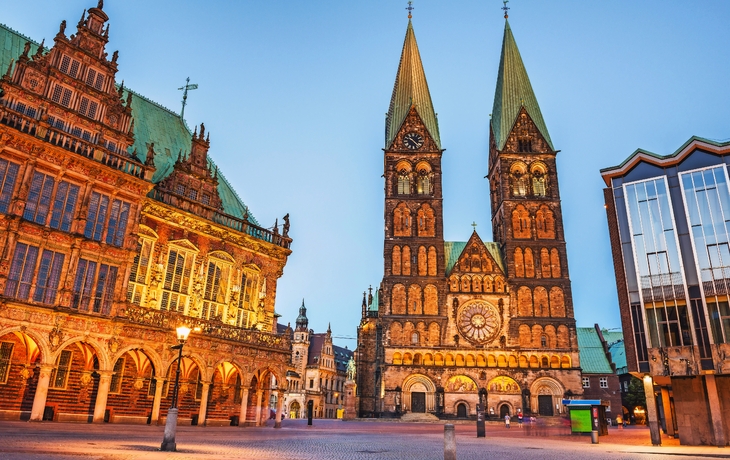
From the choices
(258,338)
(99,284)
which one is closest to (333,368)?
(258,338)

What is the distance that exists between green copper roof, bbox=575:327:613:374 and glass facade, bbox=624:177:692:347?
140ft

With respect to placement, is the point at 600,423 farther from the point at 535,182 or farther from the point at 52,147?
the point at 535,182

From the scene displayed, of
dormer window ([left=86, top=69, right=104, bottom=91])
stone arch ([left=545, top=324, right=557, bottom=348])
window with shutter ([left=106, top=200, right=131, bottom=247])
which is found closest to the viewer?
window with shutter ([left=106, top=200, right=131, bottom=247])

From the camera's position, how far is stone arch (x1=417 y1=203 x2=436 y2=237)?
64438 millimetres

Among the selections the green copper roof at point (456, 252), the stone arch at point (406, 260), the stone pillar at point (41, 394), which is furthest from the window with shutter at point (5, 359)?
the green copper roof at point (456, 252)

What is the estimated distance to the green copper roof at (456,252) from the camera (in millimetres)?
65938

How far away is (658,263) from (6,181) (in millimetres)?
29196

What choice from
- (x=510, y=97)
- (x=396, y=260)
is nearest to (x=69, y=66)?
(x=396, y=260)

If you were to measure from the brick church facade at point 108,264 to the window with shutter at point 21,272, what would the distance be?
42 millimetres

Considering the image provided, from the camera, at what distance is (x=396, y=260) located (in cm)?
6294

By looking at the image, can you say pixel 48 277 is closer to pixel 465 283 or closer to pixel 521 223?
pixel 465 283

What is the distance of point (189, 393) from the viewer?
93.2 ft

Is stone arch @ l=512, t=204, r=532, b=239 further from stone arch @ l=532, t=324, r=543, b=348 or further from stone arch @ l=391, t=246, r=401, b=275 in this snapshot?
stone arch @ l=391, t=246, r=401, b=275

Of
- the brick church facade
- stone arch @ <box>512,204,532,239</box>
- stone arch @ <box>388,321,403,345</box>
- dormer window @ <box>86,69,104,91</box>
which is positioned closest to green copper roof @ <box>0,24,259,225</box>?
the brick church facade
